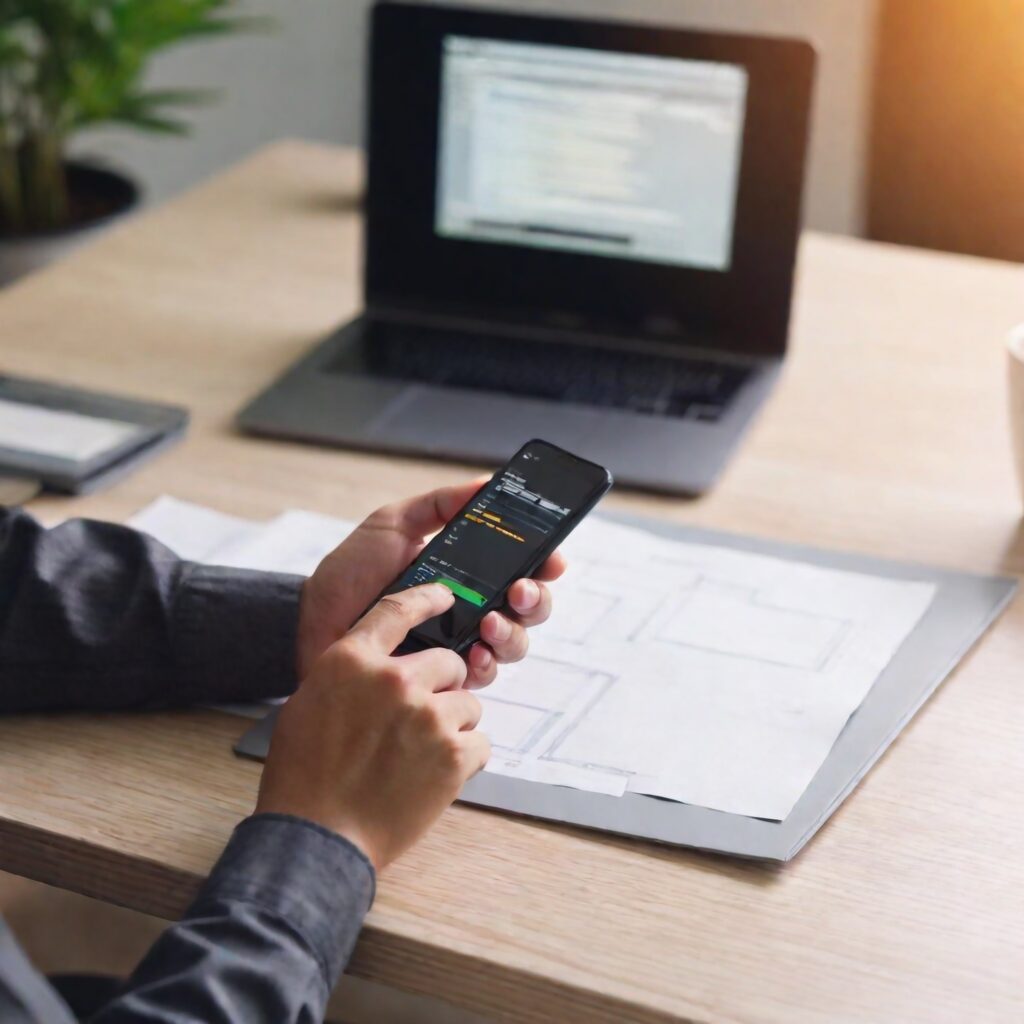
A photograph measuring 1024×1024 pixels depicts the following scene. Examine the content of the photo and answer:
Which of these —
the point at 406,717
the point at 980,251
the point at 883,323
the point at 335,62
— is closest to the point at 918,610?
the point at 406,717

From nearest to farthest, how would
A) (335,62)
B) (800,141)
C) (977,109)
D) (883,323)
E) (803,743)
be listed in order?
(803,743)
(800,141)
(883,323)
(977,109)
(335,62)

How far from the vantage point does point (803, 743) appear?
74 cm

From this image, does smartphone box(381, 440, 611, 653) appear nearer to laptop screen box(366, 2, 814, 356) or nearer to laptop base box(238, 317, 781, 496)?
laptop base box(238, 317, 781, 496)

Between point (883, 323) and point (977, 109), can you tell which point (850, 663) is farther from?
point (977, 109)

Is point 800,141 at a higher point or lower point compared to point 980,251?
higher

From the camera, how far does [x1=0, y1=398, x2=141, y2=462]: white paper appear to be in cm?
101

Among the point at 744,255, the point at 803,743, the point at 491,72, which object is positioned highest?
the point at 491,72

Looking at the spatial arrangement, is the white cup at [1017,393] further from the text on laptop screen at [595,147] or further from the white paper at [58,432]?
the white paper at [58,432]

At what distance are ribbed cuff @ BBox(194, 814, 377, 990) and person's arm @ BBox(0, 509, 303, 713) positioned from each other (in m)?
0.16

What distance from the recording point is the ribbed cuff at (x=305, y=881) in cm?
61

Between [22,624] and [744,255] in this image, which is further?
[744,255]

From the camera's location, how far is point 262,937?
598mm

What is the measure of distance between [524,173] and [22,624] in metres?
0.59

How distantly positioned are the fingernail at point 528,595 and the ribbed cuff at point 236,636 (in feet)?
0.44
